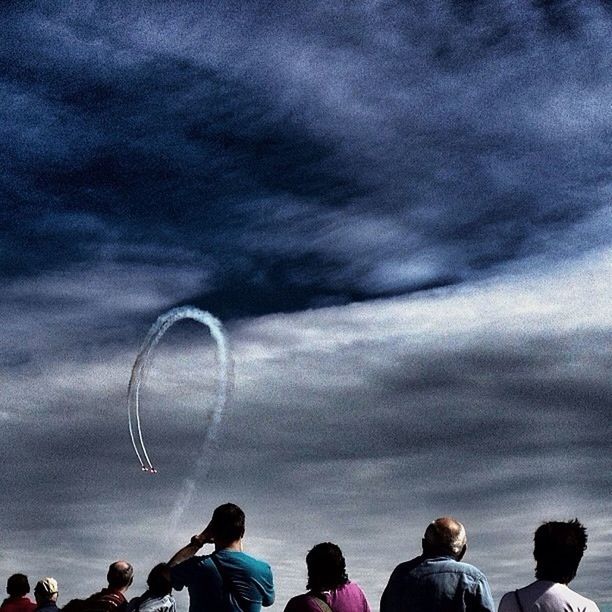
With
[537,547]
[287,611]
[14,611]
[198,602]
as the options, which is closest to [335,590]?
[287,611]

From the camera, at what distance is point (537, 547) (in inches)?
489

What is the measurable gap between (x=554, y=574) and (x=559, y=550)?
1.02 feet

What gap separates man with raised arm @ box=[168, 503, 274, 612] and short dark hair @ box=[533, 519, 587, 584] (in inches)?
165

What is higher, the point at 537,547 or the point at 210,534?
the point at 210,534

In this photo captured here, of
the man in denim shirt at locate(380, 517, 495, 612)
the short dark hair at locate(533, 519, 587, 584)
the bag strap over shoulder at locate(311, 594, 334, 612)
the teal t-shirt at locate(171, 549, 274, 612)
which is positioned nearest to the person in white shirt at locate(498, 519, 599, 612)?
the short dark hair at locate(533, 519, 587, 584)

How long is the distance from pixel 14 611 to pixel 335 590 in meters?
9.11

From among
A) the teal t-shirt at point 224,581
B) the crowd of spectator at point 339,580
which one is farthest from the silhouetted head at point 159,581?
the teal t-shirt at point 224,581

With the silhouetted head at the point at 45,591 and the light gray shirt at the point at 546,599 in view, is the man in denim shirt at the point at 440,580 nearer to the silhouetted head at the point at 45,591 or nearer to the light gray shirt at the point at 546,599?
the light gray shirt at the point at 546,599

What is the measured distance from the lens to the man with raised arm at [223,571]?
14.3m

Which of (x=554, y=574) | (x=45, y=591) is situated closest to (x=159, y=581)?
(x=45, y=591)

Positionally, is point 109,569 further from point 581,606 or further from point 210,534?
point 581,606

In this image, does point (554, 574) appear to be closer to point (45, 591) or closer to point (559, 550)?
point (559, 550)

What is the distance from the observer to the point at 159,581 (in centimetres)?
1662

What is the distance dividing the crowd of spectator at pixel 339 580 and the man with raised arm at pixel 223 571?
0.01m
